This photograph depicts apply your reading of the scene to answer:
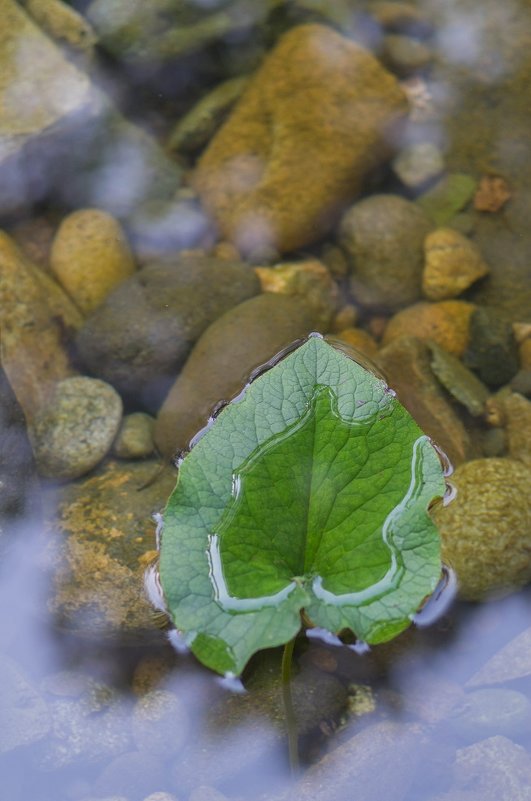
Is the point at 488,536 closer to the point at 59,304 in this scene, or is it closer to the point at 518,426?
the point at 518,426

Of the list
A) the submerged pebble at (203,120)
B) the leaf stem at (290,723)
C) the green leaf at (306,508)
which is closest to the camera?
the green leaf at (306,508)

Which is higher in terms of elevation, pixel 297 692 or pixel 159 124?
pixel 159 124

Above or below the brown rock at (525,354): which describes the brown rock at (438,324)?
above

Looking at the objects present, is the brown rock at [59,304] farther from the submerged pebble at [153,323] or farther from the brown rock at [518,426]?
the brown rock at [518,426]

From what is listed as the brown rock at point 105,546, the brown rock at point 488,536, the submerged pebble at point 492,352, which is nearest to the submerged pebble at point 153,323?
the brown rock at point 105,546

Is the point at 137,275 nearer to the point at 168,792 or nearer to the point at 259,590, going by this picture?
the point at 259,590

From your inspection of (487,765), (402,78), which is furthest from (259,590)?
(402,78)

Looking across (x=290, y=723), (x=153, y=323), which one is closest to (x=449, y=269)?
(x=153, y=323)

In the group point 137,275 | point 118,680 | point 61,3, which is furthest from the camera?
point 61,3
